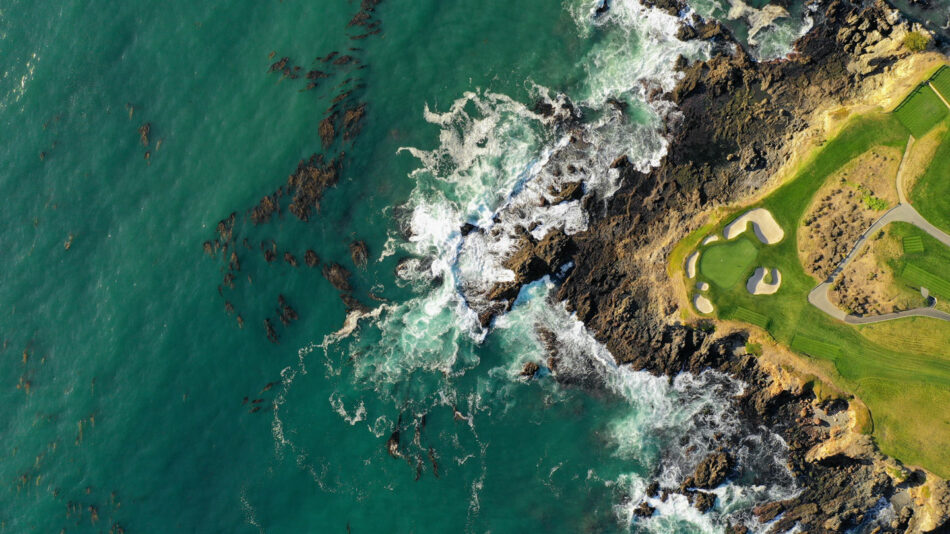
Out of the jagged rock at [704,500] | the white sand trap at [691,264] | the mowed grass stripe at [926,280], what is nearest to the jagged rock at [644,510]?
the jagged rock at [704,500]

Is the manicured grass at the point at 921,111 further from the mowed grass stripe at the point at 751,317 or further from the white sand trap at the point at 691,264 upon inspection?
the white sand trap at the point at 691,264

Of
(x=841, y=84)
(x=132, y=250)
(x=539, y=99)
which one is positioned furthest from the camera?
(x=132, y=250)

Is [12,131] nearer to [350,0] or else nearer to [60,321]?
[60,321]

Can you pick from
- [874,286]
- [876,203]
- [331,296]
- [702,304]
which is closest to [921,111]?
[876,203]

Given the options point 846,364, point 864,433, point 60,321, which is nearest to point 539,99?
point 846,364

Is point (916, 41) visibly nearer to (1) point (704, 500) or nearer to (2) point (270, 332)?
(1) point (704, 500)

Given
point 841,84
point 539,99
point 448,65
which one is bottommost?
point 841,84

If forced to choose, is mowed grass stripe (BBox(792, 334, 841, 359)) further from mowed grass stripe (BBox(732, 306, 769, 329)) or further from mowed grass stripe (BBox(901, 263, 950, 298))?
mowed grass stripe (BBox(901, 263, 950, 298))
